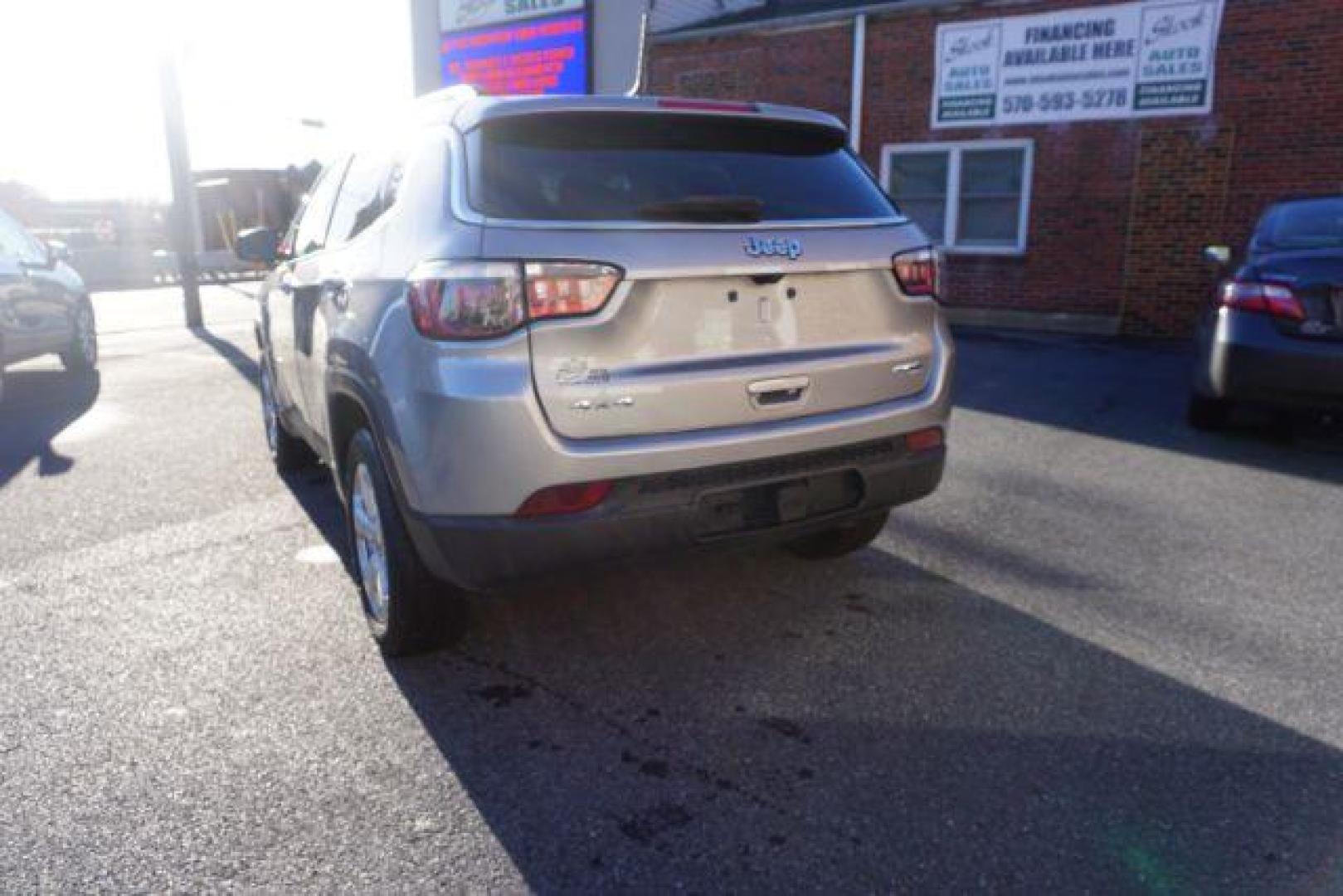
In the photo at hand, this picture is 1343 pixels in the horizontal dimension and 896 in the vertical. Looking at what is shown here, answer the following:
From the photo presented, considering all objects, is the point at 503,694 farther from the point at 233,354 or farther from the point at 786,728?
the point at 233,354

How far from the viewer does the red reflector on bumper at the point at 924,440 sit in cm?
328

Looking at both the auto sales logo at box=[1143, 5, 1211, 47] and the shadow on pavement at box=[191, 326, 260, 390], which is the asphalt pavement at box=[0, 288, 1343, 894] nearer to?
the shadow on pavement at box=[191, 326, 260, 390]

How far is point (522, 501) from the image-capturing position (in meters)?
2.62

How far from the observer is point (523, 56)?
20.3 metres

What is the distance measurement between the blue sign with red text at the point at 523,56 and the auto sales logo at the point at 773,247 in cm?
1689

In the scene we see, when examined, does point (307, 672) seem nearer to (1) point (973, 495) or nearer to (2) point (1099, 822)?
(2) point (1099, 822)

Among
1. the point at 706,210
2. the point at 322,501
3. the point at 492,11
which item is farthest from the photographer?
the point at 492,11

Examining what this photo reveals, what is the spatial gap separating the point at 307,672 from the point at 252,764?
1.80 feet

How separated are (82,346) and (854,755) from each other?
9212mm

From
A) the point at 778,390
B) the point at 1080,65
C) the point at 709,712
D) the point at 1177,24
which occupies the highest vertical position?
the point at 1177,24

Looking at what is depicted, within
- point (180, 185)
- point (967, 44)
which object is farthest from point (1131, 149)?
point (180, 185)

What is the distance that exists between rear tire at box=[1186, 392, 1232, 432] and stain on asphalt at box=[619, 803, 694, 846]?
5.55m

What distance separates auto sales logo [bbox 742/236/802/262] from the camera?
2850 millimetres

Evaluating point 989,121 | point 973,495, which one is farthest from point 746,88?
point 973,495
